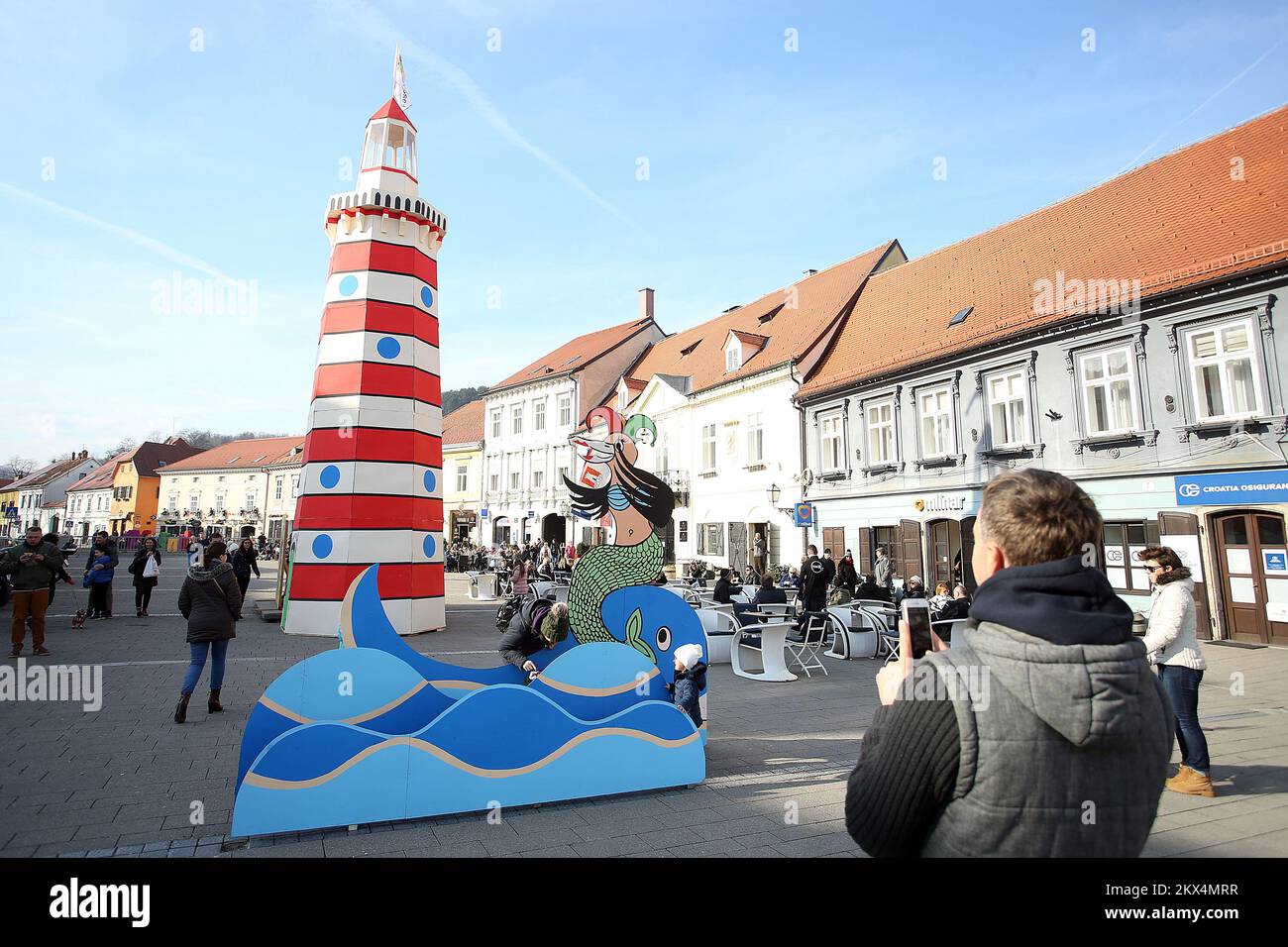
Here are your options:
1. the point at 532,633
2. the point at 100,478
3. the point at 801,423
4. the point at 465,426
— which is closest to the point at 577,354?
the point at 465,426

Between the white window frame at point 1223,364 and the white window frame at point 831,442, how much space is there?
947cm

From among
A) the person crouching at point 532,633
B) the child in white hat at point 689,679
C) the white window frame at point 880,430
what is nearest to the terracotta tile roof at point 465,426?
the white window frame at point 880,430

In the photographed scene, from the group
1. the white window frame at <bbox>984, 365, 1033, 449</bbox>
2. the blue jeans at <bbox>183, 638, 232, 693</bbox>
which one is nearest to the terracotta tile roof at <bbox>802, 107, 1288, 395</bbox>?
the white window frame at <bbox>984, 365, 1033, 449</bbox>

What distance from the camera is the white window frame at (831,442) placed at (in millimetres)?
22484

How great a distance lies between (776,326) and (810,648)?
714 inches

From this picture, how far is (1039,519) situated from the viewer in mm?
1752

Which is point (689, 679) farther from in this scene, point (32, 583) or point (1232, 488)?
point (1232, 488)

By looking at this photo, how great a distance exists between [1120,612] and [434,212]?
15.4 metres

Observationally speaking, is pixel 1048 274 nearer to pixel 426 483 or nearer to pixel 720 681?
pixel 720 681

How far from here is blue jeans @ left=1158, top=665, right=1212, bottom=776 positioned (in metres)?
5.38
